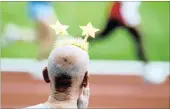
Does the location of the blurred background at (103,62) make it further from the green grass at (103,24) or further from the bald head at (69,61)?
the bald head at (69,61)

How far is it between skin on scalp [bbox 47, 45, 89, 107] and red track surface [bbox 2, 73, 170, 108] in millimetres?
2255

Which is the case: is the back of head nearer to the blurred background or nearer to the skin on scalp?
the skin on scalp

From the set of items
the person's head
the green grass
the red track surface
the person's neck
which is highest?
the green grass

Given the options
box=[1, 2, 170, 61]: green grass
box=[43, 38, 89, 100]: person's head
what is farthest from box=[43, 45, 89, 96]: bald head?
box=[1, 2, 170, 61]: green grass

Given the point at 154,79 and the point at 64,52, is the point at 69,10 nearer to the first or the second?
the point at 154,79

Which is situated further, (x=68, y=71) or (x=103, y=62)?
(x=103, y=62)

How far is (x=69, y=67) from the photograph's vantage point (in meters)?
1.37

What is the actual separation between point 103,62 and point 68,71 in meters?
2.29

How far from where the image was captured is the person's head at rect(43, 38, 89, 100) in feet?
4.49

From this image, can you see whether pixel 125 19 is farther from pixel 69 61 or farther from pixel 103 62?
pixel 69 61

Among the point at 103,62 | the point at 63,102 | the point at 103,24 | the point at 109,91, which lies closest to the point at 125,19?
the point at 103,24

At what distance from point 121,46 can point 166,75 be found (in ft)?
1.66

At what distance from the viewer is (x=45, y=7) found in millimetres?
3641

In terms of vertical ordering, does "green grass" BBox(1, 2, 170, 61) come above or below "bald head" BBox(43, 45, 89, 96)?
above
